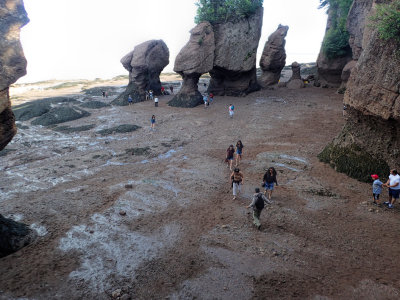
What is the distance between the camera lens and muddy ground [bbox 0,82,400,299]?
27.8 feet

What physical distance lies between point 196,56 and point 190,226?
27177 mm

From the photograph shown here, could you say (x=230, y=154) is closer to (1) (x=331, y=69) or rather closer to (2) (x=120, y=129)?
(2) (x=120, y=129)

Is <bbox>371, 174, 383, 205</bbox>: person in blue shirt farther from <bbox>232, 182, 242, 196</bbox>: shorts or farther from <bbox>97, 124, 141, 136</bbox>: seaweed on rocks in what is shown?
<bbox>97, 124, 141, 136</bbox>: seaweed on rocks

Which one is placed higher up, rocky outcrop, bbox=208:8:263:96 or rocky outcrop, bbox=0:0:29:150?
rocky outcrop, bbox=208:8:263:96

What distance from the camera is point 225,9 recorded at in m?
36.1

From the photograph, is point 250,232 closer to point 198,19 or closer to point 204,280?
point 204,280

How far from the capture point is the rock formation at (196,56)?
34875 millimetres

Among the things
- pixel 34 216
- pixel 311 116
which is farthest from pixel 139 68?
pixel 34 216

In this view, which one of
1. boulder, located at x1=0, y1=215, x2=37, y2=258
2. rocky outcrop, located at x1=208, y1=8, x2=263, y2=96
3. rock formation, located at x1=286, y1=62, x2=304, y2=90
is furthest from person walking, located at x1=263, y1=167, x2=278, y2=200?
rock formation, located at x1=286, y1=62, x2=304, y2=90

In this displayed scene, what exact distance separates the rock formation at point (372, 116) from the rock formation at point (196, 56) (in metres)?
21.6

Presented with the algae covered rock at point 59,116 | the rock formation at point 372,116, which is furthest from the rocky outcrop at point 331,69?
the algae covered rock at point 59,116

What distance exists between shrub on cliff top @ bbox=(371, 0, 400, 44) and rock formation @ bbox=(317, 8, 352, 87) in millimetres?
24271

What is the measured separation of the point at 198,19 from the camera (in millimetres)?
37531

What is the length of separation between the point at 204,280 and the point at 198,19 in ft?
117
